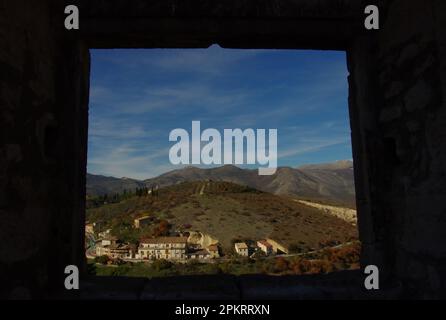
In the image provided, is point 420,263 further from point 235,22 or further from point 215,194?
point 215,194

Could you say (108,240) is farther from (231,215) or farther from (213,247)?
(231,215)

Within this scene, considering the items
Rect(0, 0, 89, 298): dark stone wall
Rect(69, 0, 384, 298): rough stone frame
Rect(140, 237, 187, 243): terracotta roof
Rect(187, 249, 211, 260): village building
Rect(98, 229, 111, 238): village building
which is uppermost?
Rect(69, 0, 384, 298): rough stone frame

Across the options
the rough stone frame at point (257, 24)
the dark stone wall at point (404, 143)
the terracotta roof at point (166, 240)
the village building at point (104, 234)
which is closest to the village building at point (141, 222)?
the village building at point (104, 234)

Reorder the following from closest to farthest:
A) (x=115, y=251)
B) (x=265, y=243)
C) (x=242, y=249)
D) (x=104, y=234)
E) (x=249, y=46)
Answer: (x=249, y=46)
(x=115, y=251)
(x=242, y=249)
(x=265, y=243)
(x=104, y=234)

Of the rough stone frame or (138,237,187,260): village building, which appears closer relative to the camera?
the rough stone frame

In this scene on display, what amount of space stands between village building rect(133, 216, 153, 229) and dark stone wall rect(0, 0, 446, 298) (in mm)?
34258

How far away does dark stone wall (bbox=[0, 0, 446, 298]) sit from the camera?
1.87 m

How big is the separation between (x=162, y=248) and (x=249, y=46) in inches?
1170

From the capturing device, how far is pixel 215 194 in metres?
45.5

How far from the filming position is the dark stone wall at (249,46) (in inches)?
73.7

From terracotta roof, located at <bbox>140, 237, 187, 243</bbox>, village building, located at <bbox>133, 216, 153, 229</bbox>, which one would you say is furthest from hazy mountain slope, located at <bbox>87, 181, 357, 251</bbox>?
terracotta roof, located at <bbox>140, 237, 187, 243</bbox>

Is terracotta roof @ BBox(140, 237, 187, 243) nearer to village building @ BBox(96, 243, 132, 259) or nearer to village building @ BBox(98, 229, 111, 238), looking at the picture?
village building @ BBox(96, 243, 132, 259)

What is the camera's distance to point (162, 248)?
3016 cm

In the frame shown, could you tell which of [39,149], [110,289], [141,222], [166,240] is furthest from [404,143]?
[141,222]
